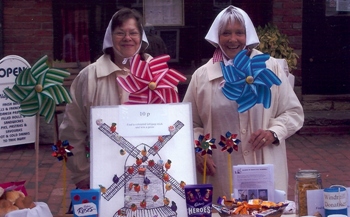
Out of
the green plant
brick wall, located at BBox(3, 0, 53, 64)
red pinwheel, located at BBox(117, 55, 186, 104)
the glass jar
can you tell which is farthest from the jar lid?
brick wall, located at BBox(3, 0, 53, 64)

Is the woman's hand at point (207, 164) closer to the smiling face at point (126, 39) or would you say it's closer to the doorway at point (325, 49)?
the smiling face at point (126, 39)

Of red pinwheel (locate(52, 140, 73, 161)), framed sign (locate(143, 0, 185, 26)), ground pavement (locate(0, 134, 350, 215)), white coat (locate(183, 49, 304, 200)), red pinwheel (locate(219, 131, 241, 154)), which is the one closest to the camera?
red pinwheel (locate(52, 140, 73, 161))

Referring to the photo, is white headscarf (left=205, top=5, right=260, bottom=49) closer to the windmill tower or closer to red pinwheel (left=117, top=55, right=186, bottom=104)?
red pinwheel (left=117, top=55, right=186, bottom=104)

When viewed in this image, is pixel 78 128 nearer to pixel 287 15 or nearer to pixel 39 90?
pixel 39 90

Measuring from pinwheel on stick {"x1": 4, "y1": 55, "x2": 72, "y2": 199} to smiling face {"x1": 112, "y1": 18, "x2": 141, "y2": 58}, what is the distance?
42cm

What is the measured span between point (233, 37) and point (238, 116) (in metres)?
0.42

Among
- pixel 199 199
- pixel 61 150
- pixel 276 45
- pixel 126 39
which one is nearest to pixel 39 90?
pixel 61 150

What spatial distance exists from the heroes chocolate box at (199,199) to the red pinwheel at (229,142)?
44 centimetres

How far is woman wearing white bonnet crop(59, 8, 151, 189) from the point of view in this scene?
11.7 feet

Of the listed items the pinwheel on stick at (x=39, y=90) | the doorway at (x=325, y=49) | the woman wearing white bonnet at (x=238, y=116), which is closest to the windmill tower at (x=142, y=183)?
the pinwheel on stick at (x=39, y=90)

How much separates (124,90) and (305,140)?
6.20m

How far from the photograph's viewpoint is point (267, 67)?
3.59 m

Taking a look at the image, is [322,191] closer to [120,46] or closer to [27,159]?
[120,46]

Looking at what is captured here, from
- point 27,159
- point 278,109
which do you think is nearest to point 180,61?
point 27,159
